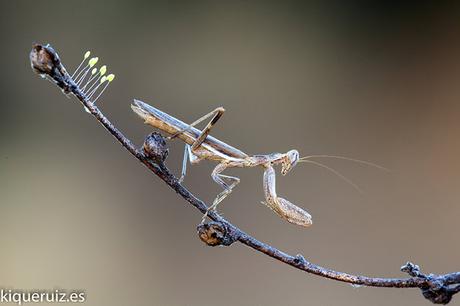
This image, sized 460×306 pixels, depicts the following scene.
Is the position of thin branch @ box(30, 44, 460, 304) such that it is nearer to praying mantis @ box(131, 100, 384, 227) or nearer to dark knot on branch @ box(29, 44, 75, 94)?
dark knot on branch @ box(29, 44, 75, 94)

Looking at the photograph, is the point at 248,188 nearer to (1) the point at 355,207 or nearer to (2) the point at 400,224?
(1) the point at 355,207

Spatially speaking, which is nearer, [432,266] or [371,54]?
[432,266]

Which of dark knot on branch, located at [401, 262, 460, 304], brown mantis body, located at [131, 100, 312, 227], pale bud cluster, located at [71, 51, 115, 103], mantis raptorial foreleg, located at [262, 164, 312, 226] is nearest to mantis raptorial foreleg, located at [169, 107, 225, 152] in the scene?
brown mantis body, located at [131, 100, 312, 227]

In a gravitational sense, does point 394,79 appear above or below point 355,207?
above

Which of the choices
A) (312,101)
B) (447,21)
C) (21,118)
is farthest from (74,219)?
(447,21)

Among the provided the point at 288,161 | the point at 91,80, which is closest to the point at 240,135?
the point at 288,161

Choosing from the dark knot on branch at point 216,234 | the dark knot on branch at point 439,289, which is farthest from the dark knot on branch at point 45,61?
the dark knot on branch at point 439,289
